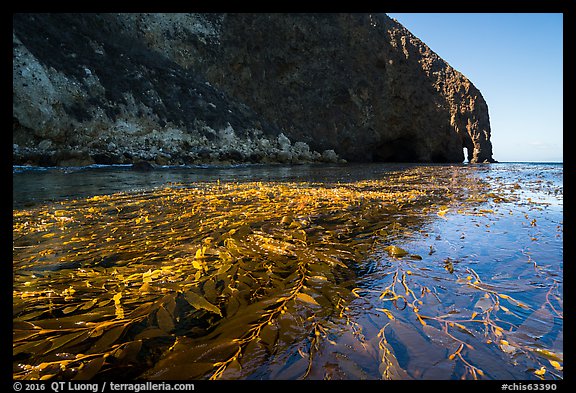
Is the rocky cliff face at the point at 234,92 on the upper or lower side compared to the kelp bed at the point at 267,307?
upper

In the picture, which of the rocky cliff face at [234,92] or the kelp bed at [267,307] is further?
the rocky cliff face at [234,92]

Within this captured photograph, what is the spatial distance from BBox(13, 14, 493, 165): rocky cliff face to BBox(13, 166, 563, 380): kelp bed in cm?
1643

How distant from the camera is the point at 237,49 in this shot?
3403cm

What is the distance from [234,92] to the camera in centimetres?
3403

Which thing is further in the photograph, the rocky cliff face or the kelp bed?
the rocky cliff face

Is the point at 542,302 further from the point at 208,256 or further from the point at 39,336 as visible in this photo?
the point at 39,336

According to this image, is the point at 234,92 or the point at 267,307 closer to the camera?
the point at 267,307

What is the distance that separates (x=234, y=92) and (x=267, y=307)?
115 ft

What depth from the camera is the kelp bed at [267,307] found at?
1523 millimetres

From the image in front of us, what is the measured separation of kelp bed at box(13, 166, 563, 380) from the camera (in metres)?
1.52

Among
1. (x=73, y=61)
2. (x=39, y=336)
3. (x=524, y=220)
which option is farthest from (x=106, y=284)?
(x=73, y=61)

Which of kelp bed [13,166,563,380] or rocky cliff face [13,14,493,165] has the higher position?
rocky cliff face [13,14,493,165]

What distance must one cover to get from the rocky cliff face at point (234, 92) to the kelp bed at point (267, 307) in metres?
16.4
